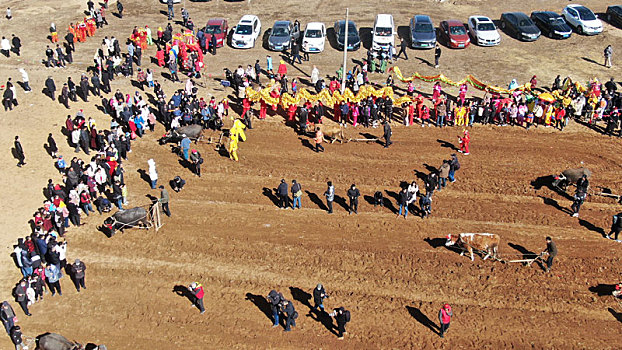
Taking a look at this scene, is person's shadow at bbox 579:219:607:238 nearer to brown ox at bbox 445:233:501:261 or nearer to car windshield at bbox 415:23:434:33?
brown ox at bbox 445:233:501:261

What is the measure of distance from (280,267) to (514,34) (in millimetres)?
28397

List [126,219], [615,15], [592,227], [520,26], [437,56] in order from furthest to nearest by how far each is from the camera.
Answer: [615,15] < [520,26] < [437,56] < [592,227] < [126,219]

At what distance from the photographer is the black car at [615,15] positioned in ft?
144

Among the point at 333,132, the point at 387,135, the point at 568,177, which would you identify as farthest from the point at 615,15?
the point at 333,132

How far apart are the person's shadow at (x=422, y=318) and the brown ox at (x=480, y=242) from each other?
11.4 feet

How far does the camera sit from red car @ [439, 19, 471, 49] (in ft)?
133

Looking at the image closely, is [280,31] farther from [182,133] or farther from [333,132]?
[182,133]

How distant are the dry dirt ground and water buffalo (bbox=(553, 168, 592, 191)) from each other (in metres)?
0.61

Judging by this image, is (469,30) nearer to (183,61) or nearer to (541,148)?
(541,148)

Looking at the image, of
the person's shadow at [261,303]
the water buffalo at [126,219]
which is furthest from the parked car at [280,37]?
the person's shadow at [261,303]

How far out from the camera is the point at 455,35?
133 feet

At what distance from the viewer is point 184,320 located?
2044 cm

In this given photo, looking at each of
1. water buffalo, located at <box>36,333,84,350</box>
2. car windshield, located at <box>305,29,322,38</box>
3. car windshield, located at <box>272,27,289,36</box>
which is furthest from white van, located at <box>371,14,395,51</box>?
water buffalo, located at <box>36,333,84,350</box>

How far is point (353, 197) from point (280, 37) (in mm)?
18502
